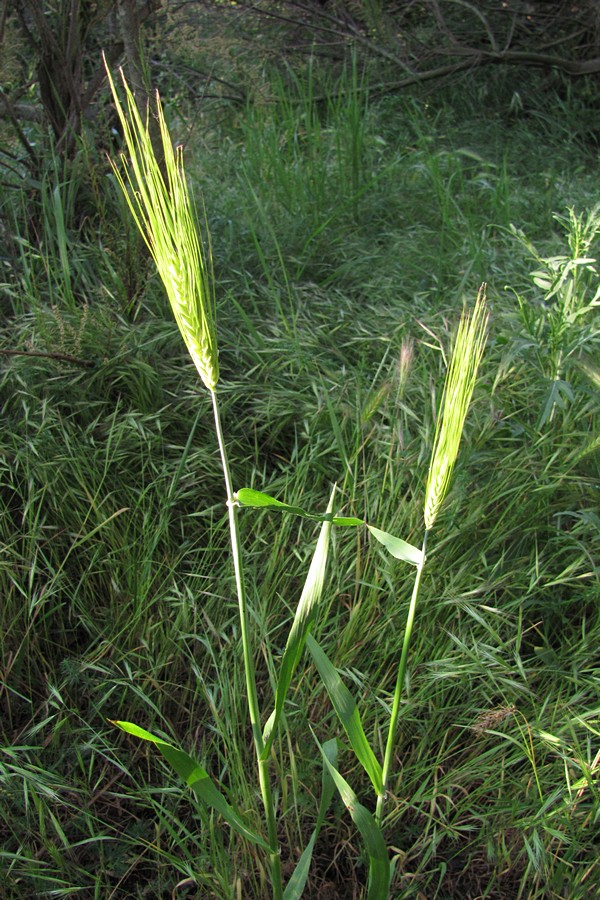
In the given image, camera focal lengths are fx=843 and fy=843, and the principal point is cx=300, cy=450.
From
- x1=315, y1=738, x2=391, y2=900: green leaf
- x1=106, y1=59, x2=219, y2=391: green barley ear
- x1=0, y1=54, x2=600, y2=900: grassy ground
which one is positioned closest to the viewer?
x1=106, y1=59, x2=219, y2=391: green barley ear

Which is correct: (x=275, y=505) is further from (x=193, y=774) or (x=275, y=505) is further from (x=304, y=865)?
(x=304, y=865)

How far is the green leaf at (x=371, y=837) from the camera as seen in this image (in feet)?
3.02

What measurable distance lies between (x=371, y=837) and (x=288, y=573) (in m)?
0.63

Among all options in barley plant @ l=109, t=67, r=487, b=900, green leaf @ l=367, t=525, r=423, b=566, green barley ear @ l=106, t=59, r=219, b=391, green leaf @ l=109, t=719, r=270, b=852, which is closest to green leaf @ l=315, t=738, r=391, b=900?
barley plant @ l=109, t=67, r=487, b=900

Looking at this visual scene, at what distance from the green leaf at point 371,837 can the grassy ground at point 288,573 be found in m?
0.24

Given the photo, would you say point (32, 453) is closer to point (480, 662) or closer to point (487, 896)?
point (480, 662)

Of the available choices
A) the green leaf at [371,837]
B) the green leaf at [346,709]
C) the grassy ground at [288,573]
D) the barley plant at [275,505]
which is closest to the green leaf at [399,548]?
the barley plant at [275,505]

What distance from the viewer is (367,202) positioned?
8.61 ft

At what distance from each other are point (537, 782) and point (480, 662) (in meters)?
0.20

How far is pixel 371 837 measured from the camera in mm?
929

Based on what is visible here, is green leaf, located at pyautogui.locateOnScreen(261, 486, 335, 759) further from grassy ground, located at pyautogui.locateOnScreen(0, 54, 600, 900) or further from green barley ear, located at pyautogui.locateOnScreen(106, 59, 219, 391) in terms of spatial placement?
grassy ground, located at pyautogui.locateOnScreen(0, 54, 600, 900)

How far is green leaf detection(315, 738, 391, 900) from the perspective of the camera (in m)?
0.92

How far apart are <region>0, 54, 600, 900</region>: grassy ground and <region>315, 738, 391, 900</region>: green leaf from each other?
0.80ft

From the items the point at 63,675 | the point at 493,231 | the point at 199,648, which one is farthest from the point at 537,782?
the point at 493,231
